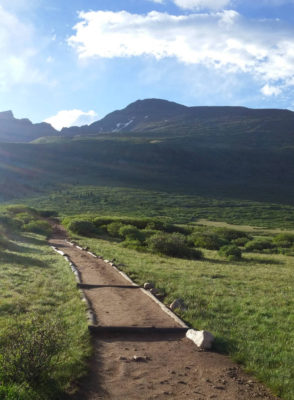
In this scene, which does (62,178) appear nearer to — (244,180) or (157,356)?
(244,180)

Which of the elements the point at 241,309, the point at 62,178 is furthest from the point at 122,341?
the point at 62,178

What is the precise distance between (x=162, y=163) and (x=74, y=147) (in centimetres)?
3701

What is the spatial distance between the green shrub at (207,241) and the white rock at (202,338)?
2393 cm

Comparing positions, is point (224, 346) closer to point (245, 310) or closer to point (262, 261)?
point (245, 310)

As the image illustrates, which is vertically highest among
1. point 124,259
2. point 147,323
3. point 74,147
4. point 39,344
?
point 74,147

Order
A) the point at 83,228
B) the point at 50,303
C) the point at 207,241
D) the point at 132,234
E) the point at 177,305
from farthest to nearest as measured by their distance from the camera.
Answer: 1. the point at 83,228
2. the point at 207,241
3. the point at 132,234
4. the point at 177,305
5. the point at 50,303

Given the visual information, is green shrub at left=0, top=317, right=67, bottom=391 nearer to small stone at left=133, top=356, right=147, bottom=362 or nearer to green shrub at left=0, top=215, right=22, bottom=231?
small stone at left=133, top=356, right=147, bottom=362

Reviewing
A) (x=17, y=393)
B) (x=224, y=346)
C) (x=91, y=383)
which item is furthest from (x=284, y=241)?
(x=17, y=393)

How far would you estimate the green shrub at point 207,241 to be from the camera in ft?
104

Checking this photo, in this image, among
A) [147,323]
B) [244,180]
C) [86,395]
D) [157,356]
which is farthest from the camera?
[244,180]

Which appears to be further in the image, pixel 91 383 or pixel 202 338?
pixel 202 338

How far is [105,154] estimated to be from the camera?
152 meters

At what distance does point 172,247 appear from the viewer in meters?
24.3

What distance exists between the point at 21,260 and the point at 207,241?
18.7m
